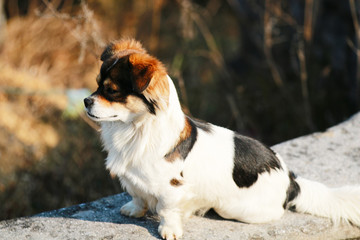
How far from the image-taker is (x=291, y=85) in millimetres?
5930

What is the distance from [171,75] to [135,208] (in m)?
2.80

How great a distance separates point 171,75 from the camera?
5.26 m

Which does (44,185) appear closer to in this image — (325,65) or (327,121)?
(327,121)

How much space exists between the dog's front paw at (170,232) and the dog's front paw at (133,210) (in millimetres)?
245

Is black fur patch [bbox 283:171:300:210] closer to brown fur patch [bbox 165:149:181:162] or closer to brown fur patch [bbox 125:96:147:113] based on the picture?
brown fur patch [bbox 165:149:181:162]

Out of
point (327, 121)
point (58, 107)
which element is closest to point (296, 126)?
point (327, 121)

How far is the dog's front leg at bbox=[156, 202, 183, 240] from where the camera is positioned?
2.43 meters

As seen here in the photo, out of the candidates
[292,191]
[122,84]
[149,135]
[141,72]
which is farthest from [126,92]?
[292,191]

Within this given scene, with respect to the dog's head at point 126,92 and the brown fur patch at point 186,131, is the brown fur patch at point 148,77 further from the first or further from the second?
the brown fur patch at point 186,131

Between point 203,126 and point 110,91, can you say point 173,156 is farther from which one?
point 110,91

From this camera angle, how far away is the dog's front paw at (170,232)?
95.3 inches

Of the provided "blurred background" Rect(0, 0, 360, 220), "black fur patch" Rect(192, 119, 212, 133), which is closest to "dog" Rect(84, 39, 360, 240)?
"black fur patch" Rect(192, 119, 212, 133)

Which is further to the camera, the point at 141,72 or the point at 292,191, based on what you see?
the point at 292,191

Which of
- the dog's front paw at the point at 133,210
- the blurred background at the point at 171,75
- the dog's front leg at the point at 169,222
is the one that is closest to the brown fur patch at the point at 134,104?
the dog's front leg at the point at 169,222
